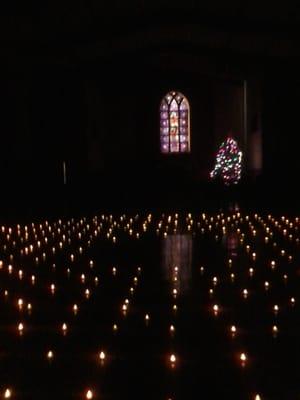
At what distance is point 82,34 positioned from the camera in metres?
13.6

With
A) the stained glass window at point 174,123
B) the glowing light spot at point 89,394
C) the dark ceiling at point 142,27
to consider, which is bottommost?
the glowing light spot at point 89,394

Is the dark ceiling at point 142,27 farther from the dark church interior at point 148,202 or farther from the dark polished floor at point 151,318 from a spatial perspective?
the dark polished floor at point 151,318

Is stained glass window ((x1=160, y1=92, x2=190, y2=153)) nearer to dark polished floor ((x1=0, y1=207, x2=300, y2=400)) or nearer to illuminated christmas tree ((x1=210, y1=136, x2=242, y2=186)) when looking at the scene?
illuminated christmas tree ((x1=210, y1=136, x2=242, y2=186))

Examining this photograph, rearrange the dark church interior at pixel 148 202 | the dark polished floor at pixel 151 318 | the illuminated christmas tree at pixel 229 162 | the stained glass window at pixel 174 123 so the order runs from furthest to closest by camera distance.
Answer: the stained glass window at pixel 174 123 → the illuminated christmas tree at pixel 229 162 → the dark church interior at pixel 148 202 → the dark polished floor at pixel 151 318

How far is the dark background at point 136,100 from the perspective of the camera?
1292 cm

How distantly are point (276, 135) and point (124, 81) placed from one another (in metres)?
7.91

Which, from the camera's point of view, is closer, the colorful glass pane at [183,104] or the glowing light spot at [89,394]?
the glowing light spot at [89,394]

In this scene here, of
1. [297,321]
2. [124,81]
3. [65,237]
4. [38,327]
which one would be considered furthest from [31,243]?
[124,81]

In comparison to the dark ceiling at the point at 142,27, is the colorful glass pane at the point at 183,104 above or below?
below

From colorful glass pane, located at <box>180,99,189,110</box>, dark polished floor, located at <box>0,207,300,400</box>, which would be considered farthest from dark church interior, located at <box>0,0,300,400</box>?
colorful glass pane, located at <box>180,99,189,110</box>

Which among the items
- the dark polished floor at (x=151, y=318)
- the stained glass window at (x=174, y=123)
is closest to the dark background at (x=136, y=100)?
the stained glass window at (x=174, y=123)

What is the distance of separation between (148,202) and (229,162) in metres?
4.99

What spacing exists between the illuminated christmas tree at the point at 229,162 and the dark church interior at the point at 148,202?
8 centimetres

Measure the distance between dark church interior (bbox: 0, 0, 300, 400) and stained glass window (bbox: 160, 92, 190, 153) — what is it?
71 mm
